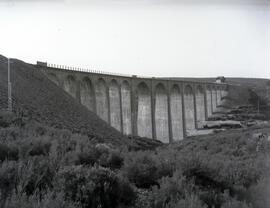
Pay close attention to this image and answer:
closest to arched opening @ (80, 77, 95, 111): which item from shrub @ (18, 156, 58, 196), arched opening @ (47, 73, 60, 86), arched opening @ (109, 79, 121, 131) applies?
arched opening @ (109, 79, 121, 131)

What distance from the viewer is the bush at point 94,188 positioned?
12.1 ft

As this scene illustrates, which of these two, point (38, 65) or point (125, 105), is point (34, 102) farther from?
point (125, 105)

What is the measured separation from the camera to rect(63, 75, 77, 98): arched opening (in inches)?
1357

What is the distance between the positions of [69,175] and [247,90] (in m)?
81.6

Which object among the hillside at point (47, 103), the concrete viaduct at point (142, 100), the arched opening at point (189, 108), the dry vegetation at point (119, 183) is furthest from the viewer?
the arched opening at point (189, 108)

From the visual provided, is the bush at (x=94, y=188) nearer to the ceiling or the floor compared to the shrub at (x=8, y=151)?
nearer to the floor

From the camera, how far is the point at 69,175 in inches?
157

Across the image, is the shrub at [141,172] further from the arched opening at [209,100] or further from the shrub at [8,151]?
the arched opening at [209,100]

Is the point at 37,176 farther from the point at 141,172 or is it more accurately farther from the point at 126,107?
the point at 126,107

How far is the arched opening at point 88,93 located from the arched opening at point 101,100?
3.47ft

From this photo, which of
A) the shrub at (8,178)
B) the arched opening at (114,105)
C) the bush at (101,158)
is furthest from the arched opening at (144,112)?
the shrub at (8,178)

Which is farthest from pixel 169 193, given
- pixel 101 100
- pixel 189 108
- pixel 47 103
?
pixel 189 108

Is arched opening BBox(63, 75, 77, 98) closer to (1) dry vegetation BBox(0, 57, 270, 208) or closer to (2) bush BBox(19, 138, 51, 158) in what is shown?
(1) dry vegetation BBox(0, 57, 270, 208)

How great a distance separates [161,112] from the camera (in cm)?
5488
